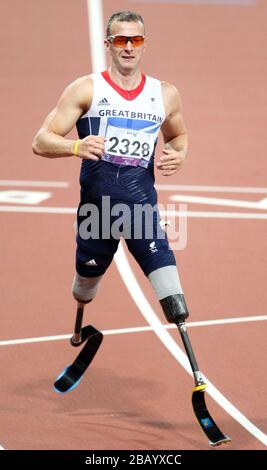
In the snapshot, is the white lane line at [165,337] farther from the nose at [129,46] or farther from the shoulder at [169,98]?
the nose at [129,46]

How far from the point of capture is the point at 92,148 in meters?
7.50

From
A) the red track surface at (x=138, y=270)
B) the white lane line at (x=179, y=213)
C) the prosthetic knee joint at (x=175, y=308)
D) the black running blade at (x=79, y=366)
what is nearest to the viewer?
the prosthetic knee joint at (x=175, y=308)

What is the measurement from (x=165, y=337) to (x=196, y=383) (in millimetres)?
2125

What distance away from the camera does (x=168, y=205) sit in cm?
1264

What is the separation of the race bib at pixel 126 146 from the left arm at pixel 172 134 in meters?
0.15

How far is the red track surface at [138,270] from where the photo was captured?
8.23 meters

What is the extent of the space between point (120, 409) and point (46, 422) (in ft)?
1.99

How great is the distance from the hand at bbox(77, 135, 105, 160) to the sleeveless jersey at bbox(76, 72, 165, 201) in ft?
1.17

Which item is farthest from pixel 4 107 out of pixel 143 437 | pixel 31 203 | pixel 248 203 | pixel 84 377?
pixel 143 437

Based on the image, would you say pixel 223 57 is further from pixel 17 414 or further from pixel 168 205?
pixel 17 414

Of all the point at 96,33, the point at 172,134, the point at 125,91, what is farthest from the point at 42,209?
the point at 96,33

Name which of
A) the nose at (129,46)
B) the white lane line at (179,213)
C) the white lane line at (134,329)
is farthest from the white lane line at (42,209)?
the nose at (129,46)

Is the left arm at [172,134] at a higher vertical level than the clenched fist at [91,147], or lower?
higher

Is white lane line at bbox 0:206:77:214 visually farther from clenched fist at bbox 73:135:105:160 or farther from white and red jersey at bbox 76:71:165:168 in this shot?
clenched fist at bbox 73:135:105:160
